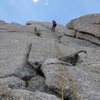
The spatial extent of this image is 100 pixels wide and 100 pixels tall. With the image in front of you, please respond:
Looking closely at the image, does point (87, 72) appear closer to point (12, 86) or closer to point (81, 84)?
point (81, 84)

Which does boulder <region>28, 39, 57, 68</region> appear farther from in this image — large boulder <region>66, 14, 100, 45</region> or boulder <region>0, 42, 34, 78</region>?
large boulder <region>66, 14, 100, 45</region>

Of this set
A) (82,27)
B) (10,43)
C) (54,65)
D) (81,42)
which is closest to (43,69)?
(54,65)

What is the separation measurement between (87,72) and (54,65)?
6.26 feet

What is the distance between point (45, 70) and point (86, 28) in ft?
59.6

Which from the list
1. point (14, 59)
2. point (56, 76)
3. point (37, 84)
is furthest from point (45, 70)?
point (14, 59)

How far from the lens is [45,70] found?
65.1ft

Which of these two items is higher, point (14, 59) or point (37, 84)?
point (14, 59)

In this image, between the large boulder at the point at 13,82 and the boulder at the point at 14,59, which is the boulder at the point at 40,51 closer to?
the boulder at the point at 14,59

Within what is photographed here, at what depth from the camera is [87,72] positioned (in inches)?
773

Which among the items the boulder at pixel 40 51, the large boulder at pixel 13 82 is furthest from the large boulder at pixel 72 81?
the boulder at pixel 40 51

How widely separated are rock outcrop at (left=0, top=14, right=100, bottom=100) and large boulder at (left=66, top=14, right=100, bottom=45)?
8.91m

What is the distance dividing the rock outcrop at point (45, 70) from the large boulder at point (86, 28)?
8.91m

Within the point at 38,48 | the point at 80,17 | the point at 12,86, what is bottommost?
the point at 12,86

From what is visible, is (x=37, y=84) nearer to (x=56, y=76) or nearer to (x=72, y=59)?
(x=56, y=76)
